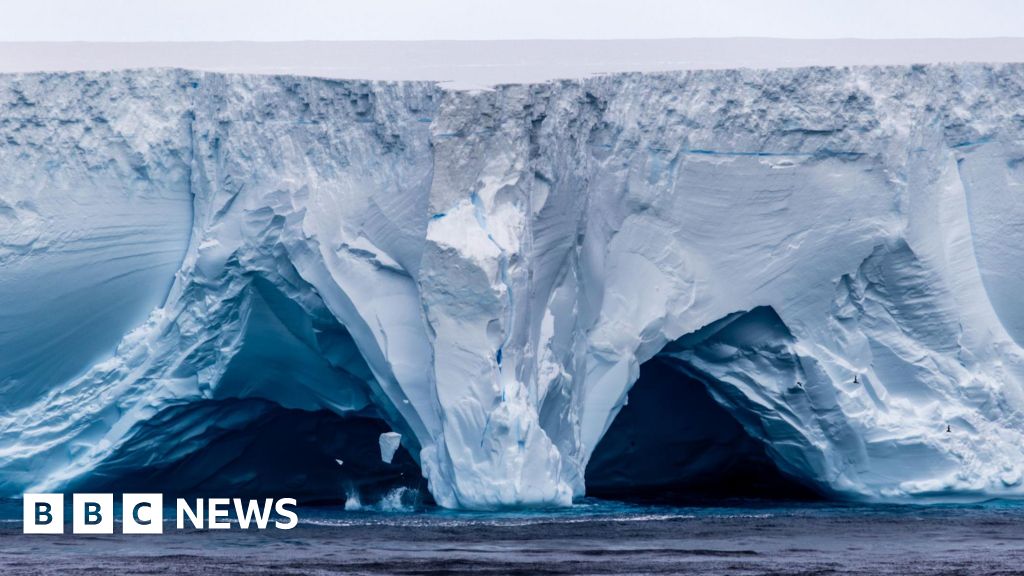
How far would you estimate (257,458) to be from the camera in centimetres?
1549

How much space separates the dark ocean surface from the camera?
10.9 m

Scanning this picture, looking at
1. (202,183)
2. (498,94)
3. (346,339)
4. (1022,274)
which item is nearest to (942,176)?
(1022,274)

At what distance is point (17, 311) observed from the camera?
14492 mm

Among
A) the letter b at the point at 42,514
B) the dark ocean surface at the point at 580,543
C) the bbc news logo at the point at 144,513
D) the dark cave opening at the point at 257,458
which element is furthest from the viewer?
the dark cave opening at the point at 257,458

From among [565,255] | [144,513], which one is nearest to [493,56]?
[565,255]

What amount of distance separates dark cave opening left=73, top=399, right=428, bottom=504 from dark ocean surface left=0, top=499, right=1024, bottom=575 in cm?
53

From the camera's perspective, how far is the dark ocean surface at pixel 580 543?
1085cm

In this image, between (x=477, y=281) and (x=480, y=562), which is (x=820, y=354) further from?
(x=480, y=562)

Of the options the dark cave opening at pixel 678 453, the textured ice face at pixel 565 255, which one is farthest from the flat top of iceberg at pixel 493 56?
the dark cave opening at pixel 678 453

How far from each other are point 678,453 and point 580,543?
3.98 m

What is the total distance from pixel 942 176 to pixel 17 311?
267 inches

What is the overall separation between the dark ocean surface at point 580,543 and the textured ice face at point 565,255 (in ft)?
1.89

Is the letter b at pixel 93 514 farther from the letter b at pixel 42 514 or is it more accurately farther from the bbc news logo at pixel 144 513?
the letter b at pixel 42 514

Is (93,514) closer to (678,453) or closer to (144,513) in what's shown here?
(144,513)
